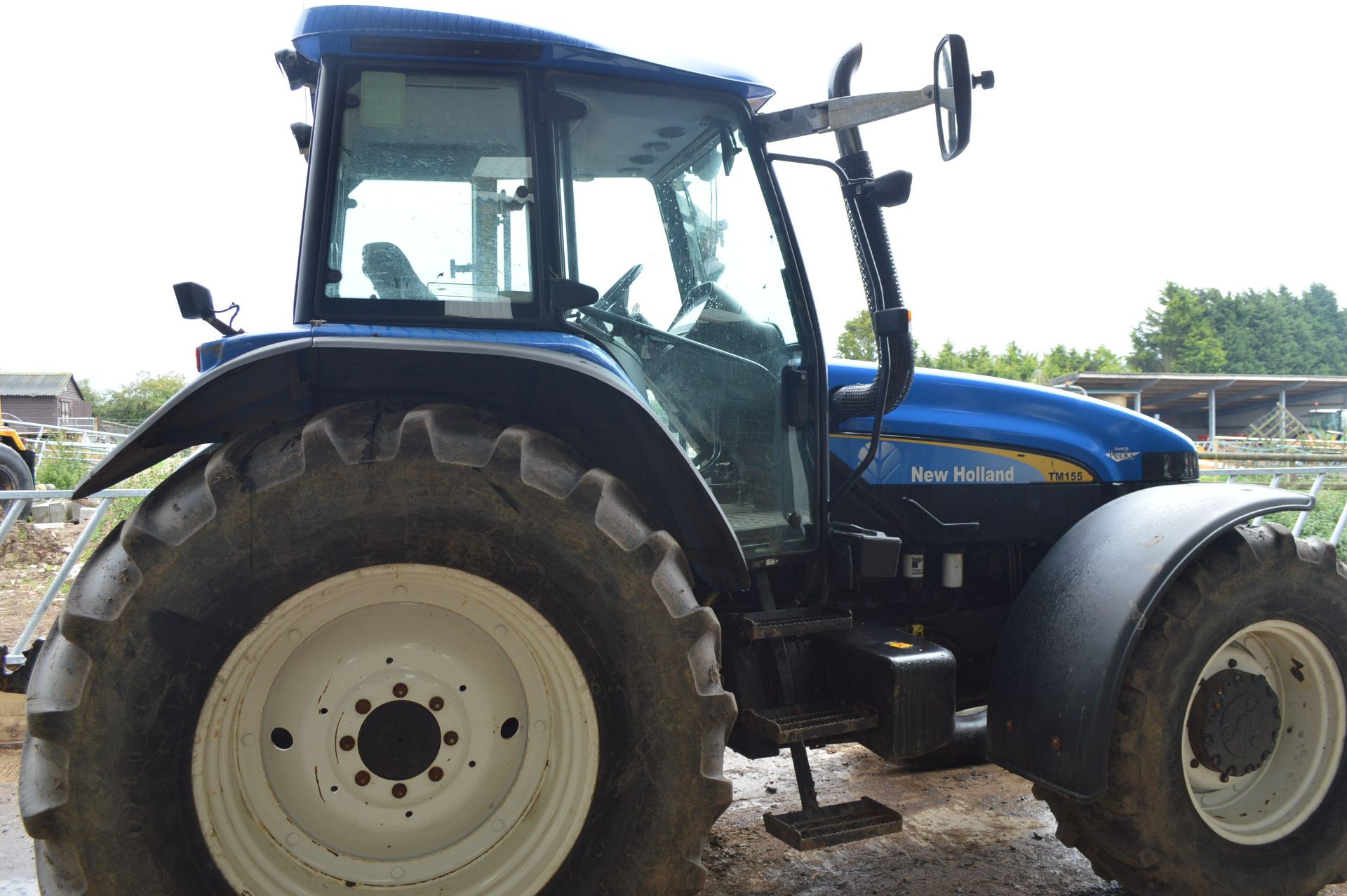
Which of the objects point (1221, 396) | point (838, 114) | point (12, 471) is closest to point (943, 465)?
point (838, 114)

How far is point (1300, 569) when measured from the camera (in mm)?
2854

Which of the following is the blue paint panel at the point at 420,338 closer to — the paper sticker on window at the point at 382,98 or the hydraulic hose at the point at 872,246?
the paper sticker on window at the point at 382,98

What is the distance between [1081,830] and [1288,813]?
724 millimetres

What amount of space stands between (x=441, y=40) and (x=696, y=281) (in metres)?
1.00

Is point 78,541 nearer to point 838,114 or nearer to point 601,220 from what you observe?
point 601,220

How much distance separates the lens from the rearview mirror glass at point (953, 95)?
2.36 meters

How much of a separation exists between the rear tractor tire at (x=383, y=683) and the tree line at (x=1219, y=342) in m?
52.6

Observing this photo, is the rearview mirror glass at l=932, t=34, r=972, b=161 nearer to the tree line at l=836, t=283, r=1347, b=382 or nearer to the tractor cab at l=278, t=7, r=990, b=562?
the tractor cab at l=278, t=7, r=990, b=562

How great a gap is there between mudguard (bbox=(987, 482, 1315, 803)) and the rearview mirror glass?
4.21ft

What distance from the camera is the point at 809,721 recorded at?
2.64 meters

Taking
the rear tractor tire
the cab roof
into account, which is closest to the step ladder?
the rear tractor tire

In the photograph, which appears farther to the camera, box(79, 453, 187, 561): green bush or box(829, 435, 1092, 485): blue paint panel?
box(79, 453, 187, 561): green bush

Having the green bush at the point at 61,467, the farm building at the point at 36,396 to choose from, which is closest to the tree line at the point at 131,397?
the farm building at the point at 36,396

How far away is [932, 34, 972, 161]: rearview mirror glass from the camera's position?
93.0 inches
